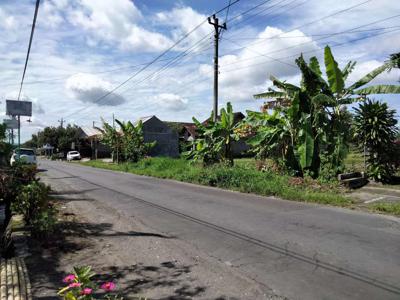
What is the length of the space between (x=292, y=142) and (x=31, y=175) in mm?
10904

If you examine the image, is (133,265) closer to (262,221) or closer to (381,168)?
(262,221)

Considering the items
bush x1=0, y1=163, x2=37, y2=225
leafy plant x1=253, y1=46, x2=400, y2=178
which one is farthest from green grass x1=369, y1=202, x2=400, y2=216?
bush x1=0, y1=163, x2=37, y2=225

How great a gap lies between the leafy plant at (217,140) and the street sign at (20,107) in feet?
Result: 31.0

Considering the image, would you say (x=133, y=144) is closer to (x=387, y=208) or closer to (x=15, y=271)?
(x=387, y=208)

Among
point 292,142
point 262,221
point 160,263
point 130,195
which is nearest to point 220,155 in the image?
point 292,142

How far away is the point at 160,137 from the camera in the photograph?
48.7 meters

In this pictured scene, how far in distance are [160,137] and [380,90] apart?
119 ft

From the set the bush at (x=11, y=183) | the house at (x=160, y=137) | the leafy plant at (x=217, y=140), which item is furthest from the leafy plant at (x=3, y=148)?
the house at (x=160, y=137)

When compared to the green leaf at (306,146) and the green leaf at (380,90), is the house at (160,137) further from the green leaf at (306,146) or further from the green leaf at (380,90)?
the green leaf at (380,90)

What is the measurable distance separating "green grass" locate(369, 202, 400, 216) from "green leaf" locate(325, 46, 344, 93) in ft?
18.3

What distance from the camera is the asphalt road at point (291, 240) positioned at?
5117 mm

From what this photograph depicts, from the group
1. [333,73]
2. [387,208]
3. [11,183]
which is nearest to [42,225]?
[11,183]

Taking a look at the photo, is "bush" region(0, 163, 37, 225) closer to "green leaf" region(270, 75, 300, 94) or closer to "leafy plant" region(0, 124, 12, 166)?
"leafy plant" region(0, 124, 12, 166)

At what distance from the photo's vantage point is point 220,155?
2175 centimetres
